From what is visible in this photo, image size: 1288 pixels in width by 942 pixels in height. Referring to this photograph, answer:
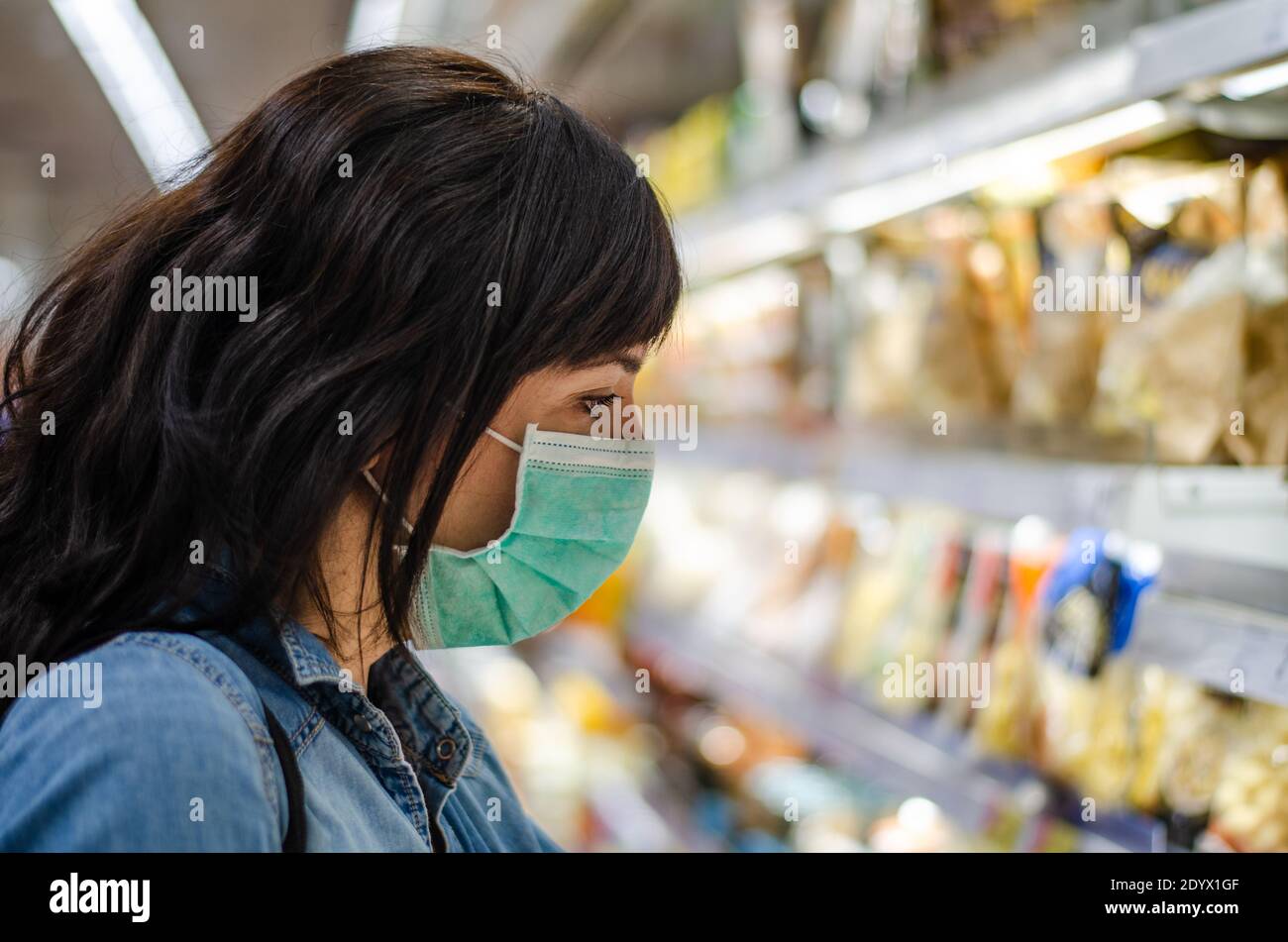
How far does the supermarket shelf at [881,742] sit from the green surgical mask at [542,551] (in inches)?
27.9

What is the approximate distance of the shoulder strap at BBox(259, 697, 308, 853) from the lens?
0.71 m

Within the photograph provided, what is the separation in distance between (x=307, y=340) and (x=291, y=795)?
1.07 ft

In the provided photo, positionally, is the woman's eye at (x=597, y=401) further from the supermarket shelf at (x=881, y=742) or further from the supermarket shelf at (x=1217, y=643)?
the supermarket shelf at (x=881, y=742)

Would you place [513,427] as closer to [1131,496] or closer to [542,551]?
[542,551]

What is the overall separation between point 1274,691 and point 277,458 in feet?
2.83

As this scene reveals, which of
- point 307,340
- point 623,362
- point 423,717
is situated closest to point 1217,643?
point 623,362

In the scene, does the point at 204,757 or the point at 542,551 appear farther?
the point at 542,551

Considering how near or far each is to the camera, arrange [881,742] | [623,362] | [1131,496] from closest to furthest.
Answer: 1. [623,362]
2. [1131,496]
3. [881,742]

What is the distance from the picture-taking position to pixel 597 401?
102cm

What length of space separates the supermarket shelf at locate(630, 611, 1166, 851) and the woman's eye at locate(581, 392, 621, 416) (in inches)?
31.0

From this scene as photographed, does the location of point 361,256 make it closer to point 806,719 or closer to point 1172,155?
point 1172,155

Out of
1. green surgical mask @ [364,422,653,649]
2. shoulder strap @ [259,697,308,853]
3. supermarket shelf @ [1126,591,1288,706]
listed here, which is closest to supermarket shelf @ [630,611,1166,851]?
supermarket shelf @ [1126,591,1288,706]

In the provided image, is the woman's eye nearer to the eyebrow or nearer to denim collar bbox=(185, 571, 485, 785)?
the eyebrow

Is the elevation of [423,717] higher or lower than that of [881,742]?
higher
